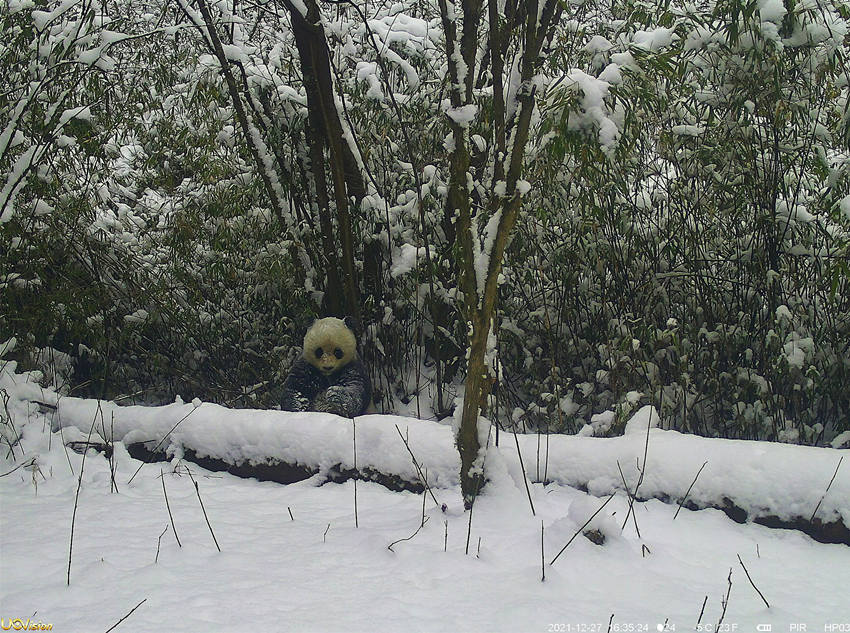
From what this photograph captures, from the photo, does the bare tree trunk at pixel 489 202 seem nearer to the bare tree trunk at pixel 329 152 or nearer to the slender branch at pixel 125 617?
the slender branch at pixel 125 617

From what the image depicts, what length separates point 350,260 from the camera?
4.25m

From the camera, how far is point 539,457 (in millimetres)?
2568

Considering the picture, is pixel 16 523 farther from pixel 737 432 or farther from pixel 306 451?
pixel 737 432

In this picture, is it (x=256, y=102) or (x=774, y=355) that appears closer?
(x=774, y=355)

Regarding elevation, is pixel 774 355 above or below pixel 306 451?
above

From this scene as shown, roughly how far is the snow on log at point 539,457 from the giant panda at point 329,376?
829mm

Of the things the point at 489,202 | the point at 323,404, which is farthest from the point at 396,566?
the point at 323,404

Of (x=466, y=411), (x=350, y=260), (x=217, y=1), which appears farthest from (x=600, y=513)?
(x=217, y=1)

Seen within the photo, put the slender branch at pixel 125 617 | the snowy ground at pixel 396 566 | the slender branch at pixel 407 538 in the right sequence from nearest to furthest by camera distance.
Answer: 1. the slender branch at pixel 125 617
2. the snowy ground at pixel 396 566
3. the slender branch at pixel 407 538

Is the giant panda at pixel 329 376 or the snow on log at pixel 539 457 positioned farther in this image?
the giant panda at pixel 329 376

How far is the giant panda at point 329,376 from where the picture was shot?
3867mm

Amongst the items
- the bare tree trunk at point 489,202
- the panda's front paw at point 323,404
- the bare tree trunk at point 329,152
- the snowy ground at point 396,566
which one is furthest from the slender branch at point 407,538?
the bare tree trunk at point 329,152

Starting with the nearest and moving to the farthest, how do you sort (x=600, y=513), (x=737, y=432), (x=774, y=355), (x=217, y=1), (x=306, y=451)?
(x=600, y=513) → (x=306, y=451) → (x=774, y=355) → (x=737, y=432) → (x=217, y=1)

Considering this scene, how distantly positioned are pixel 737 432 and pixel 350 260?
244 centimetres
